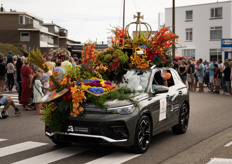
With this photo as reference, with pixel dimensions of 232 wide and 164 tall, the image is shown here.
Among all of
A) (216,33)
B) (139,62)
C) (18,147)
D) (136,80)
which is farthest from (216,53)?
(18,147)

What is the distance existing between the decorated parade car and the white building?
141 feet

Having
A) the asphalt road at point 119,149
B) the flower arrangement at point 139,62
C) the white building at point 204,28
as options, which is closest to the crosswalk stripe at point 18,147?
the asphalt road at point 119,149

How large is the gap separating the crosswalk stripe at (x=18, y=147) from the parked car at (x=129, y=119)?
582 millimetres

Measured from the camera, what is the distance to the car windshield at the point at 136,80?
24.6 ft

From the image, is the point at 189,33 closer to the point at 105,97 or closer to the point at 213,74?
the point at 213,74

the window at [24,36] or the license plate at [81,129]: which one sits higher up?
the window at [24,36]

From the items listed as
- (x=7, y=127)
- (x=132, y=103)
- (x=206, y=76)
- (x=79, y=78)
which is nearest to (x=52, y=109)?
(x=79, y=78)

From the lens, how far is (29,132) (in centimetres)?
938

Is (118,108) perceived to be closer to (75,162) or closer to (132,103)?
(132,103)

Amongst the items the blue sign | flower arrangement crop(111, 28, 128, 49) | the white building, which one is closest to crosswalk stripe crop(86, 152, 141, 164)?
flower arrangement crop(111, 28, 128, 49)

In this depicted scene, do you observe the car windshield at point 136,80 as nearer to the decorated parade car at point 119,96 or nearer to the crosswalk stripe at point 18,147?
the decorated parade car at point 119,96

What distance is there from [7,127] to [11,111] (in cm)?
345

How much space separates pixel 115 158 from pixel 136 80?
71.8 inches

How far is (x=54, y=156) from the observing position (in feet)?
22.4
